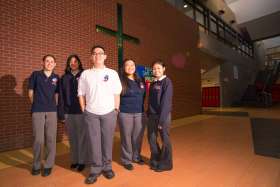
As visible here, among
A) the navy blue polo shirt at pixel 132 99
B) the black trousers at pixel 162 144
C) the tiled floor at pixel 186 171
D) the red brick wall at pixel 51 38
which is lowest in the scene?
the tiled floor at pixel 186 171

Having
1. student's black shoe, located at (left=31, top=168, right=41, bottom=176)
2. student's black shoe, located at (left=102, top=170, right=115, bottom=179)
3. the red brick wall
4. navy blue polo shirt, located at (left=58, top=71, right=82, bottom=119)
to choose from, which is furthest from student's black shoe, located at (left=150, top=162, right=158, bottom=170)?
the red brick wall

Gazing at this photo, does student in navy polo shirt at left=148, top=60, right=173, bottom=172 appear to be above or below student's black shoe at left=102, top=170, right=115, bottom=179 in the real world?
above

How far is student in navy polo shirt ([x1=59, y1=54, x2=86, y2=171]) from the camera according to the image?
9.26 ft

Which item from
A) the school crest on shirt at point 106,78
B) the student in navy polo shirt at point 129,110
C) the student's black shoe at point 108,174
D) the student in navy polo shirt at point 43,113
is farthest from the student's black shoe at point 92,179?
the school crest on shirt at point 106,78

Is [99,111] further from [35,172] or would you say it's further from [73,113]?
[35,172]

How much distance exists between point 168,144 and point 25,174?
196cm

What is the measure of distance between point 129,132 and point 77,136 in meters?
0.74

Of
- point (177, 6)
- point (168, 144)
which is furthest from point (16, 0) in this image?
point (177, 6)

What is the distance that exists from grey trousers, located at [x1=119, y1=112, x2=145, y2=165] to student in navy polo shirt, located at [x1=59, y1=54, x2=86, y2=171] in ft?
1.80

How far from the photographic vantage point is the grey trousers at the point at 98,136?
2.42m

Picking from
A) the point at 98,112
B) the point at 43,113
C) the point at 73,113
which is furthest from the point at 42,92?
the point at 98,112

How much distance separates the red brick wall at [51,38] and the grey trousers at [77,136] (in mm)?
1791

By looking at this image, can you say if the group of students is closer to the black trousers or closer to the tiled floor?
the black trousers

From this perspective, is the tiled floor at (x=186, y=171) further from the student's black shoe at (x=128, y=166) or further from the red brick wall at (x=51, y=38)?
the red brick wall at (x=51, y=38)
